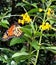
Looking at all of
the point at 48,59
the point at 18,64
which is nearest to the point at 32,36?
the point at 18,64

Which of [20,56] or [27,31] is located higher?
[27,31]

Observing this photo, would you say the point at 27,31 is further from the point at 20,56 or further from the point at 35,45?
the point at 20,56

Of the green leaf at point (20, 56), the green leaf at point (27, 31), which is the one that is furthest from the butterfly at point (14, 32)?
the green leaf at point (20, 56)

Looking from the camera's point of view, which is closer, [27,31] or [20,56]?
[27,31]

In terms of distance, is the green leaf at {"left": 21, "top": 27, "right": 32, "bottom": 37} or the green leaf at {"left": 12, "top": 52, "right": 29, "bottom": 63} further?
the green leaf at {"left": 12, "top": 52, "right": 29, "bottom": 63}

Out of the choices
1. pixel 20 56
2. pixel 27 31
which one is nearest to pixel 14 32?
pixel 27 31

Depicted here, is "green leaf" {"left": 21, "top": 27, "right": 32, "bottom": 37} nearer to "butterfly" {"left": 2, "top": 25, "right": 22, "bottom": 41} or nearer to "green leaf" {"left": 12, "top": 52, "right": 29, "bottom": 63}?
"butterfly" {"left": 2, "top": 25, "right": 22, "bottom": 41}

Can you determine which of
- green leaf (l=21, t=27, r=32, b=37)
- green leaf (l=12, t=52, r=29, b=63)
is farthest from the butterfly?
green leaf (l=12, t=52, r=29, b=63)

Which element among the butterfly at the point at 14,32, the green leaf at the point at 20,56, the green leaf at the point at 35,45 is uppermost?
the butterfly at the point at 14,32

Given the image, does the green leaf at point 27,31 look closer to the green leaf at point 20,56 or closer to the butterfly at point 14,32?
the butterfly at point 14,32

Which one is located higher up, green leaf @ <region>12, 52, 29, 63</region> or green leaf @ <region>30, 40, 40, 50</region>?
green leaf @ <region>30, 40, 40, 50</region>

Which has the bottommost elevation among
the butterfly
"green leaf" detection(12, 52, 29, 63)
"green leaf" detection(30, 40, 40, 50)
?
"green leaf" detection(12, 52, 29, 63)

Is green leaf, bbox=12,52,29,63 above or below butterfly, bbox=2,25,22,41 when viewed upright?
below

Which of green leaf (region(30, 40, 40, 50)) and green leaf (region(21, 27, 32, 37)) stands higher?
green leaf (region(21, 27, 32, 37))
